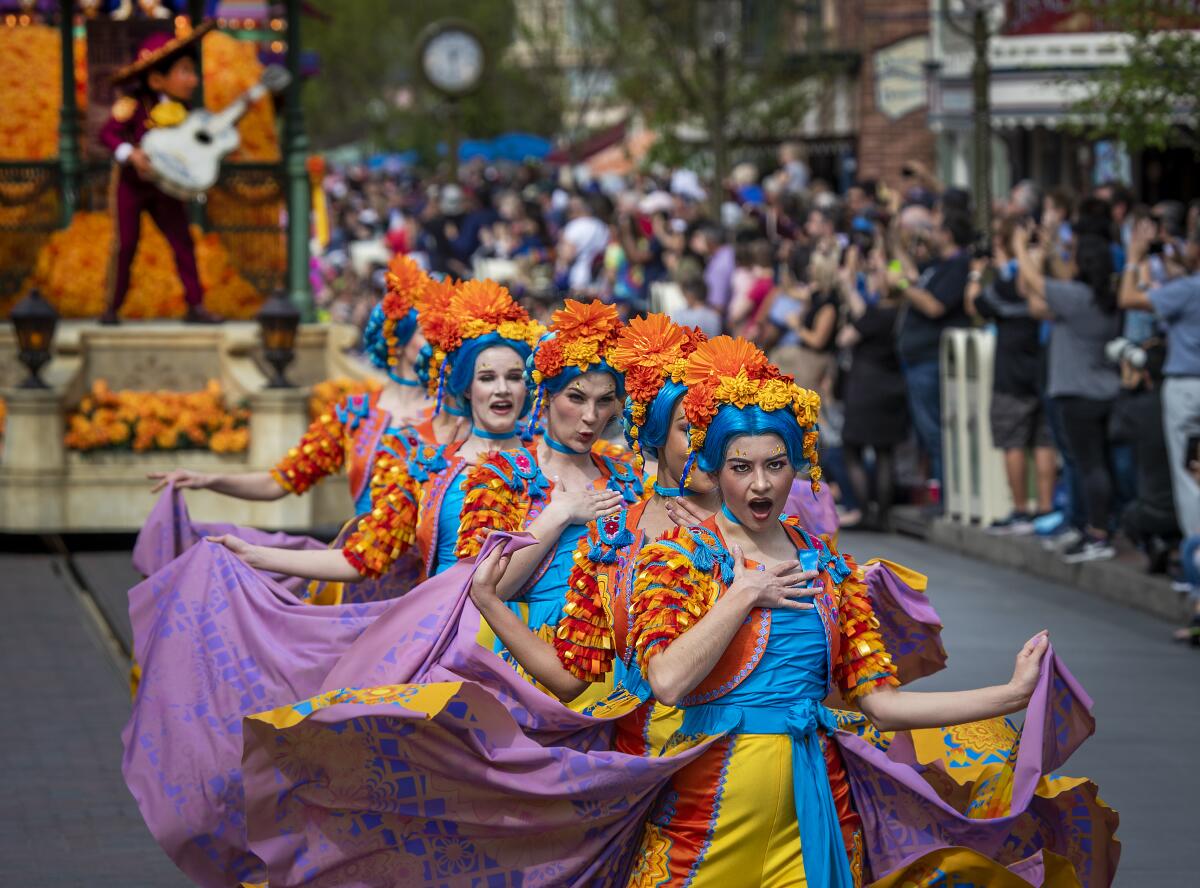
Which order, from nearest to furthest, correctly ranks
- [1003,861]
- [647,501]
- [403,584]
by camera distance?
[1003,861]
[647,501]
[403,584]

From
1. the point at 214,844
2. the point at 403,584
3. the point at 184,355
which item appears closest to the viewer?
the point at 214,844

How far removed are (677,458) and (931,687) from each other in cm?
539

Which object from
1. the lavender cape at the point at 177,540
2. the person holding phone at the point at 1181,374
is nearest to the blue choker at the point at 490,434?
the lavender cape at the point at 177,540

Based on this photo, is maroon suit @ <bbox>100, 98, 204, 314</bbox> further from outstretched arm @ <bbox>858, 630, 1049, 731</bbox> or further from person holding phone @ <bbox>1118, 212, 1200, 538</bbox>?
outstretched arm @ <bbox>858, 630, 1049, 731</bbox>

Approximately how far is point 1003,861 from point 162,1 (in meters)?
14.7

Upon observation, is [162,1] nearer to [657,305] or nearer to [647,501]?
[657,305]

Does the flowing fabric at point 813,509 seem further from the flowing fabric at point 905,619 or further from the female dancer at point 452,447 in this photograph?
the flowing fabric at point 905,619

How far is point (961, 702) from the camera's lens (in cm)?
510

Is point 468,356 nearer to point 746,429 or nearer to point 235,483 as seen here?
point 235,483

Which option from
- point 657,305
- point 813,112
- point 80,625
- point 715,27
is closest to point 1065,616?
point 80,625

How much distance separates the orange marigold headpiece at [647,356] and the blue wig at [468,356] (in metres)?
1.93

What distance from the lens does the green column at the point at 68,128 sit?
57.1 ft

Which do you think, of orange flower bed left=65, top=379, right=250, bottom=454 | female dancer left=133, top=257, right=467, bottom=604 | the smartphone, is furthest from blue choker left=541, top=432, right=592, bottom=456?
orange flower bed left=65, top=379, right=250, bottom=454

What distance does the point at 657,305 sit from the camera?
21.9 m
